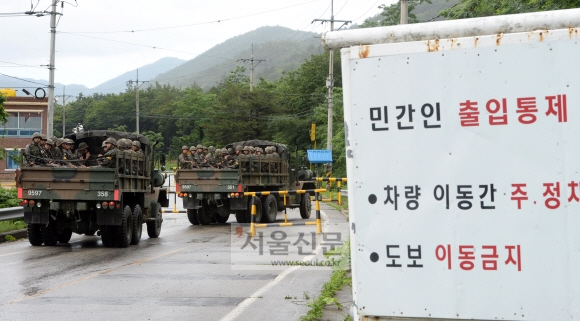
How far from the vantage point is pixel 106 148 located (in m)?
15.8

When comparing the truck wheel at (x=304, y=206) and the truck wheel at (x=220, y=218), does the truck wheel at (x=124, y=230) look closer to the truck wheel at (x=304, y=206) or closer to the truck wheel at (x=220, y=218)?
the truck wheel at (x=220, y=218)

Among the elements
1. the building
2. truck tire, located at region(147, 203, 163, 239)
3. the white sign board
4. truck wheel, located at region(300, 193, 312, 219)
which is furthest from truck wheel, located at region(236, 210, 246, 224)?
the building

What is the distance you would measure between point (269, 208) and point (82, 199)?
8459 millimetres

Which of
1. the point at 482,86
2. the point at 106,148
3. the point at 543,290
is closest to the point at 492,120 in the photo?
the point at 482,86

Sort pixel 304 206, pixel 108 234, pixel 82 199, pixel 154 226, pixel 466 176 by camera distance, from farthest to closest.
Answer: pixel 304 206, pixel 154 226, pixel 108 234, pixel 82 199, pixel 466 176

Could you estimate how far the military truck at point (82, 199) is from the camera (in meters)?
14.7

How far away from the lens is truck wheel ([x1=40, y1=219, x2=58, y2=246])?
15.6 metres

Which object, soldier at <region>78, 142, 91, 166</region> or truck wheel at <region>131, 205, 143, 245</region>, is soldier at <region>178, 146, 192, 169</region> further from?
truck wheel at <region>131, 205, 143, 245</region>

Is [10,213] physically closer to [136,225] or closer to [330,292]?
[136,225]

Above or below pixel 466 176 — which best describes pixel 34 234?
below

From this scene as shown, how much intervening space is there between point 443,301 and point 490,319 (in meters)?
0.26

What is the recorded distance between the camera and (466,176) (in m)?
3.82

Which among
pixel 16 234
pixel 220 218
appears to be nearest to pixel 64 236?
pixel 16 234

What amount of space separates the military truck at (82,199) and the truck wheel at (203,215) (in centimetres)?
573
